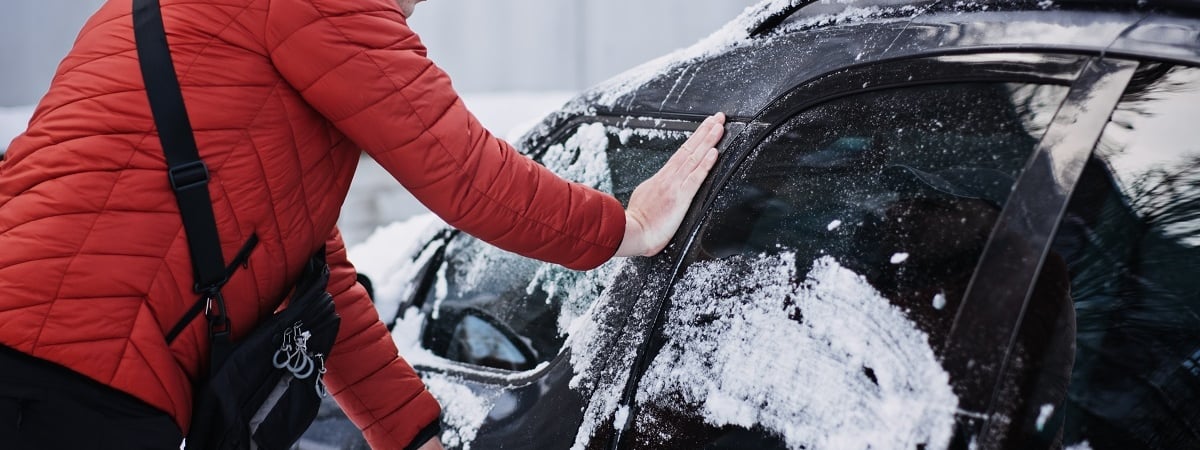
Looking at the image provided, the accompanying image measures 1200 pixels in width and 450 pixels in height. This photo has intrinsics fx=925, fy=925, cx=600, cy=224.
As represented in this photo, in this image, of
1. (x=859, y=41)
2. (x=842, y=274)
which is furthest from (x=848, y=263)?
(x=859, y=41)

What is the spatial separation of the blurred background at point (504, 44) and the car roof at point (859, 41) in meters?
6.30

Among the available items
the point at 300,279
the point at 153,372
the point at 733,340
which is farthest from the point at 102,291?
the point at 733,340

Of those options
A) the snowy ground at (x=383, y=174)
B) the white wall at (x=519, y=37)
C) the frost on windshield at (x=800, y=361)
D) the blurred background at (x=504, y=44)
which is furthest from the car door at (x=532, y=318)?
the white wall at (x=519, y=37)

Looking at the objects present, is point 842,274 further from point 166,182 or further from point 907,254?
point 166,182

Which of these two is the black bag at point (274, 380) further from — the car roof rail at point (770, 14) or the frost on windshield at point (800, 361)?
the car roof rail at point (770, 14)

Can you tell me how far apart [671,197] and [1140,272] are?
659mm

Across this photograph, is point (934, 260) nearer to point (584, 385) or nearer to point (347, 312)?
point (584, 385)

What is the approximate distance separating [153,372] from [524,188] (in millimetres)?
570

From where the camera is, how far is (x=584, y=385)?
1.47 metres

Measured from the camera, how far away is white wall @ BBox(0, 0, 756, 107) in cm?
805

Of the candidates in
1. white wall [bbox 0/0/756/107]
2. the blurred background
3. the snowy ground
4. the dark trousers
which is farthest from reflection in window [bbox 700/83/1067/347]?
white wall [bbox 0/0/756/107]

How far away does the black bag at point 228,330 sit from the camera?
1208 millimetres

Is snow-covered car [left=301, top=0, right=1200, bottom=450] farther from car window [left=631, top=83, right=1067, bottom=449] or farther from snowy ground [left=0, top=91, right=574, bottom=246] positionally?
snowy ground [left=0, top=91, right=574, bottom=246]

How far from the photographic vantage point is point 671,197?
1.45 m
